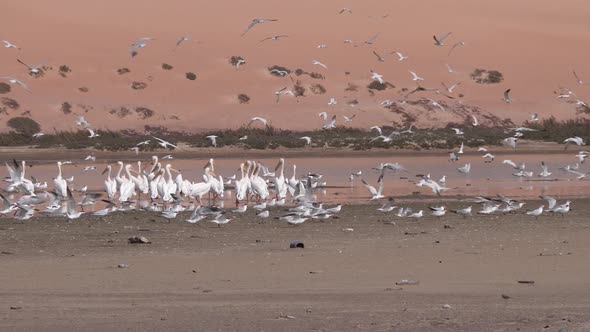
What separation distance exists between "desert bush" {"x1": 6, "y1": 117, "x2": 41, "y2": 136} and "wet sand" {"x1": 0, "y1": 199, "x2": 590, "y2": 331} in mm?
35493

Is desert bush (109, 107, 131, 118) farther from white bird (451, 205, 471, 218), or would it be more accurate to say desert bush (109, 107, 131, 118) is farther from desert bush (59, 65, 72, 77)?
white bird (451, 205, 471, 218)

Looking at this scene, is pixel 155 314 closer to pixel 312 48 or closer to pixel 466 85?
pixel 466 85

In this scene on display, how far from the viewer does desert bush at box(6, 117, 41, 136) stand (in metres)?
55.5

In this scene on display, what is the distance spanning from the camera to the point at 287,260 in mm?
15312

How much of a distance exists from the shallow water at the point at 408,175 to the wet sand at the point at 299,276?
757cm

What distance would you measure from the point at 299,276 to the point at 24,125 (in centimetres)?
4401

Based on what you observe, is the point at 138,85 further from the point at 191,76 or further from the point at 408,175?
the point at 408,175

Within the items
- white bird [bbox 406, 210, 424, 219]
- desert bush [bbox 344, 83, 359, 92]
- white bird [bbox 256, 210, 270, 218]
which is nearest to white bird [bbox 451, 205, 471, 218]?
white bird [bbox 406, 210, 424, 219]

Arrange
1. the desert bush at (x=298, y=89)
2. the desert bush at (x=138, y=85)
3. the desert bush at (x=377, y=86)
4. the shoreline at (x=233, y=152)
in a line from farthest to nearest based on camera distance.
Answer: the desert bush at (x=377, y=86) < the desert bush at (x=298, y=89) < the desert bush at (x=138, y=85) < the shoreline at (x=233, y=152)

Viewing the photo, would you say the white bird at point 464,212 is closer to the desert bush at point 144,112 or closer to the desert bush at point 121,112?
the desert bush at point 144,112

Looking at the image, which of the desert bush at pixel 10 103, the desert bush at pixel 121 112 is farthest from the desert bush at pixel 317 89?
the desert bush at pixel 10 103

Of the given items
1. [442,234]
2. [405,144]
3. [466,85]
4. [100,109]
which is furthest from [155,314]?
[466,85]

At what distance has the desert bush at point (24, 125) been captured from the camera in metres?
55.5

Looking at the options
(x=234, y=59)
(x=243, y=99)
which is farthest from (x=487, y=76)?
(x=243, y=99)
